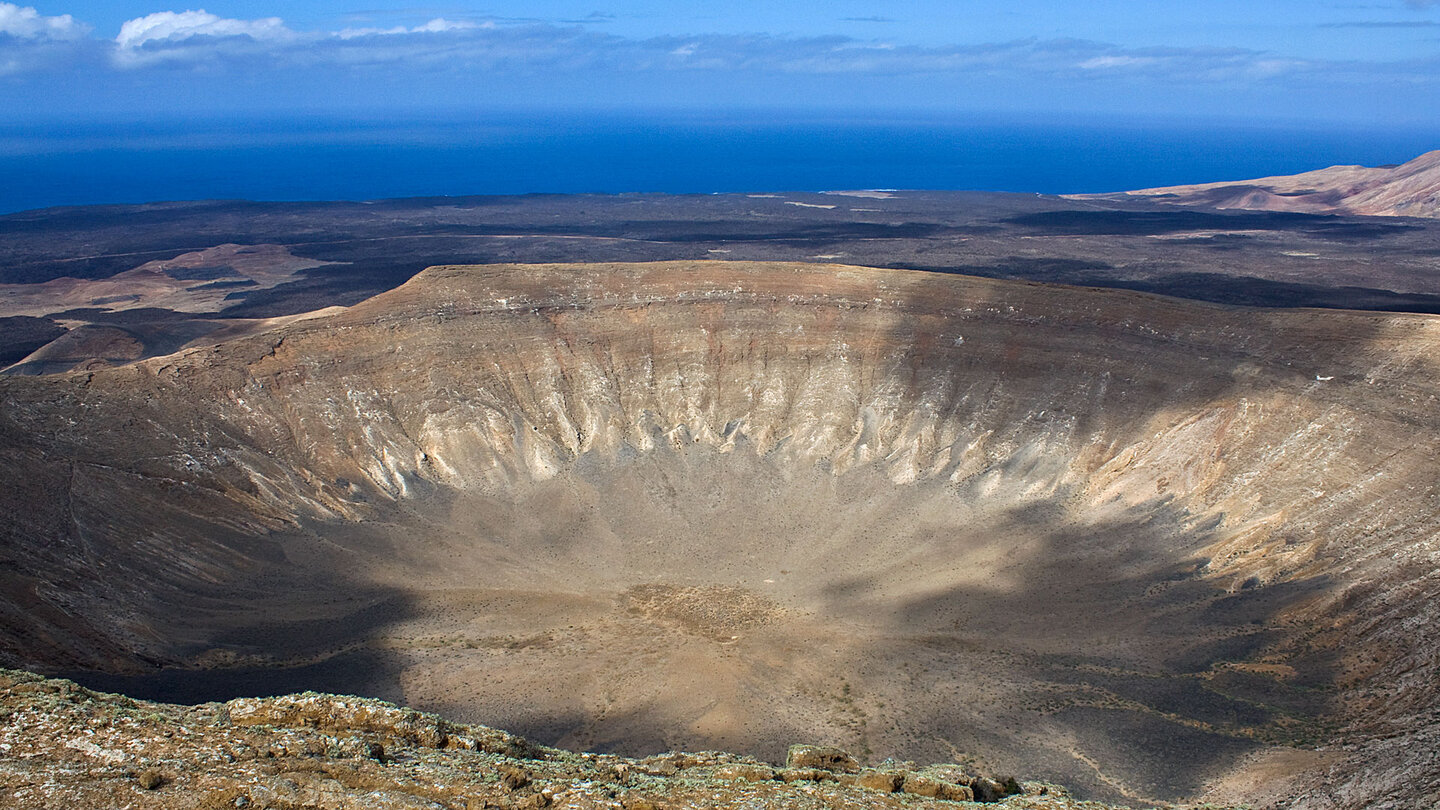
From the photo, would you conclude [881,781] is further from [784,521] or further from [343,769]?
[784,521]

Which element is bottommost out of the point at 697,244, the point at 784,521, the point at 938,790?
the point at 784,521

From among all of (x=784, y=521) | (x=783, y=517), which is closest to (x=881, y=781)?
(x=784, y=521)

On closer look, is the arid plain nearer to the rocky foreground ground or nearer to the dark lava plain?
the rocky foreground ground

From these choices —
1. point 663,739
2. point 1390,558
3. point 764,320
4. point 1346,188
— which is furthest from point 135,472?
point 1346,188

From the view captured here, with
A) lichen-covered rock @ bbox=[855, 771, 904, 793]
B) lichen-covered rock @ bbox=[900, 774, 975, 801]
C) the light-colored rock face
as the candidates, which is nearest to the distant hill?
the light-colored rock face

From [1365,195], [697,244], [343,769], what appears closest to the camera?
[343,769]

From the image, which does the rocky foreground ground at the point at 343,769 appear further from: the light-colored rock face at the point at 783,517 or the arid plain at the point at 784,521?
the light-colored rock face at the point at 783,517
